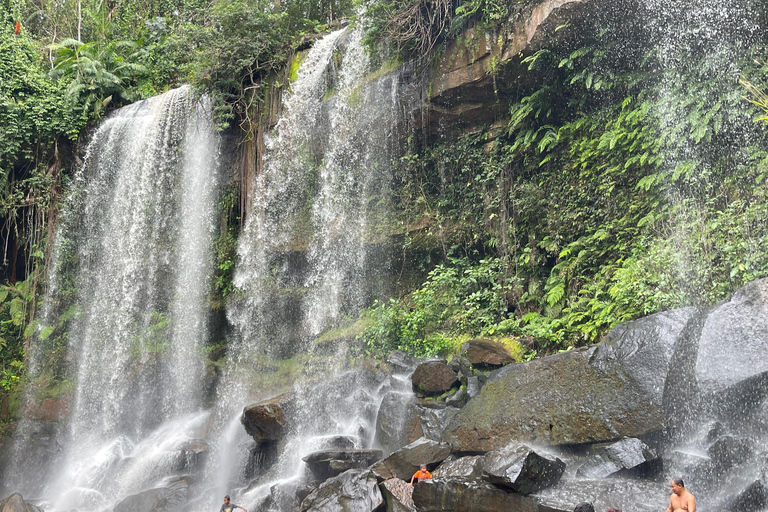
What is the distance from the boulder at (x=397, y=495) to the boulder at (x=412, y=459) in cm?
19

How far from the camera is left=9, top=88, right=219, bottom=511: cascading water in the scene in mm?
12453

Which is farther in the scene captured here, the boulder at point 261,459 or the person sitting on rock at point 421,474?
the boulder at point 261,459

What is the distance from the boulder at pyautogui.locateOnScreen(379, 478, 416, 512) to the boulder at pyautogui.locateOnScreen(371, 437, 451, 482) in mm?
186

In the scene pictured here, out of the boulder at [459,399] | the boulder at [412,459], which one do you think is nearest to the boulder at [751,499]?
the boulder at [412,459]

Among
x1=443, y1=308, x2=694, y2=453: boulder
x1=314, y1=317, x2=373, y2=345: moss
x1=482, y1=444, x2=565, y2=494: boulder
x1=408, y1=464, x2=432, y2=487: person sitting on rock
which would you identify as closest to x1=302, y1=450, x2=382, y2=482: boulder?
x1=443, y1=308, x2=694, y2=453: boulder

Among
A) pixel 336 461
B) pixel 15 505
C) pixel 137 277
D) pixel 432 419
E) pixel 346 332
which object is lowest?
pixel 15 505

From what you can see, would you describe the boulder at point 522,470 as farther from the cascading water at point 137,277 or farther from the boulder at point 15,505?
the cascading water at point 137,277

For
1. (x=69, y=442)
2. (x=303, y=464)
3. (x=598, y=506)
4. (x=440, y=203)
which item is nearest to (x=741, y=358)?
(x=598, y=506)

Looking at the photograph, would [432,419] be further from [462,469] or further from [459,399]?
[462,469]

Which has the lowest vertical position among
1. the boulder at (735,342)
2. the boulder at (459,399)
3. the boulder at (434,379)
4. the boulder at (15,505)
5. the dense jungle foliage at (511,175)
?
the boulder at (15,505)

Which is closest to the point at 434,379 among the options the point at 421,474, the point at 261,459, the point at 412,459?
the point at 412,459

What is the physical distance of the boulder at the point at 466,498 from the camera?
5430mm

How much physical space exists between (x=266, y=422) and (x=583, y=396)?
5.20 metres

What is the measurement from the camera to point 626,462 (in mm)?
5703
